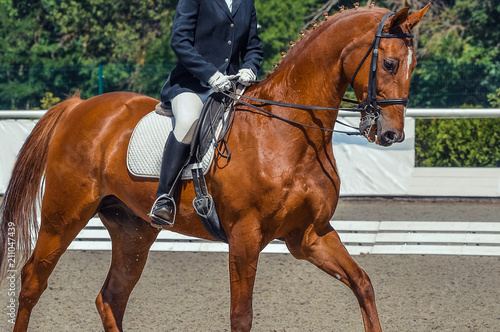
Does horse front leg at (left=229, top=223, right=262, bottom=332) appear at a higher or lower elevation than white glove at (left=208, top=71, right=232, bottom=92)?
lower

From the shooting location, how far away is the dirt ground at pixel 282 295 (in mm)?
5070

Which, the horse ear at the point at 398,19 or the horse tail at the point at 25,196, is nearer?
the horse ear at the point at 398,19

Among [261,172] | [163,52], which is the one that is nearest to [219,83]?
[261,172]

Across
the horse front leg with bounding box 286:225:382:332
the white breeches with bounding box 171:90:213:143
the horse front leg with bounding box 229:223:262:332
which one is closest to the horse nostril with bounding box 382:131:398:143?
the horse front leg with bounding box 286:225:382:332

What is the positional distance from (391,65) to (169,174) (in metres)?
1.42

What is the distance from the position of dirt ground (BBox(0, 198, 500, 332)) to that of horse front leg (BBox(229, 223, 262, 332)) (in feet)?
3.77

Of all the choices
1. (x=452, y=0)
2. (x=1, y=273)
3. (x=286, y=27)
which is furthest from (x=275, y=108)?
(x=452, y=0)

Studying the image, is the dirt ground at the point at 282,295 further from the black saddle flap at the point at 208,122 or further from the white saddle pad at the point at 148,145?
the black saddle flap at the point at 208,122

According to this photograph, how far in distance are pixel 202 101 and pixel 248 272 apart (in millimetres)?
1057

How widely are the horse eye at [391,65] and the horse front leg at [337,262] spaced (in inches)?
39.1

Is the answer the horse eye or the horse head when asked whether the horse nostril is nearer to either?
the horse head

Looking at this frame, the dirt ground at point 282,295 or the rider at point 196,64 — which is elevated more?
the rider at point 196,64

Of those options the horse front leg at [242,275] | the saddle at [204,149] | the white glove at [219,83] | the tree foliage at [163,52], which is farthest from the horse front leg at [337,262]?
the tree foliage at [163,52]

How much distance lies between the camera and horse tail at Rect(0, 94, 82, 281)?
4965 mm
